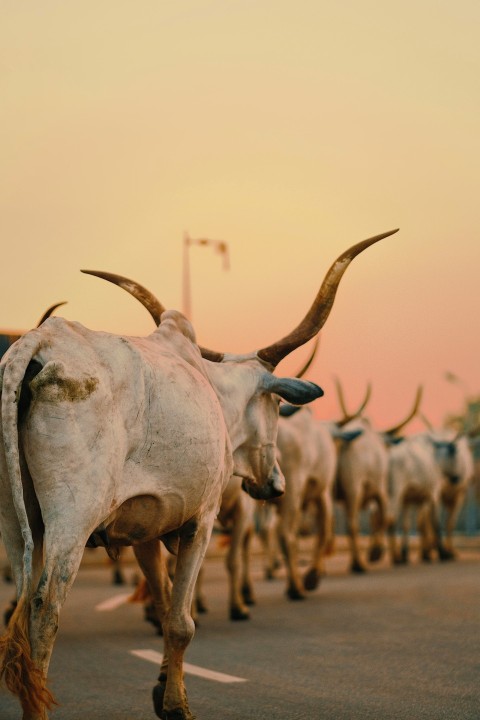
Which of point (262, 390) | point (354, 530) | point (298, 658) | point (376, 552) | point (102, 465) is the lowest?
point (376, 552)

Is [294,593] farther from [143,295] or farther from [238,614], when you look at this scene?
[143,295]

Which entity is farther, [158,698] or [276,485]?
[276,485]

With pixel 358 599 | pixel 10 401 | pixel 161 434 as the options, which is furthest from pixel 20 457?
pixel 358 599

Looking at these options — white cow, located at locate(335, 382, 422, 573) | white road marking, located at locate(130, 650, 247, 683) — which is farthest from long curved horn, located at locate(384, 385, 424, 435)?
white road marking, located at locate(130, 650, 247, 683)

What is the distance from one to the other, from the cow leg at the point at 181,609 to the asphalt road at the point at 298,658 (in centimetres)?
54

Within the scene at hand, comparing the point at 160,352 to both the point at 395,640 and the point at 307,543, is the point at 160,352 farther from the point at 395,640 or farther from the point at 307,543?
the point at 307,543

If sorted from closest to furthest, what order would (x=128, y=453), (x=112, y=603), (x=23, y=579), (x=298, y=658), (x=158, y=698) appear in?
(x=23, y=579)
(x=128, y=453)
(x=158, y=698)
(x=298, y=658)
(x=112, y=603)

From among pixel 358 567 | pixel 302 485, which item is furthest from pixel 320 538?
pixel 358 567

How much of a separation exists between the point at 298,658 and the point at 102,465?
465cm

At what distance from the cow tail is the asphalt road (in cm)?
187

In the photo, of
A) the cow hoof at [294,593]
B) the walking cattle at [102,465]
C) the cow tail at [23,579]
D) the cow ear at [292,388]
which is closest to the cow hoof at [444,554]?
the cow hoof at [294,593]

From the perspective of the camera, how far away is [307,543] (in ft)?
121

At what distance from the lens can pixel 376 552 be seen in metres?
22.2

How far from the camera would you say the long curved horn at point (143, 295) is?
858 centimetres
